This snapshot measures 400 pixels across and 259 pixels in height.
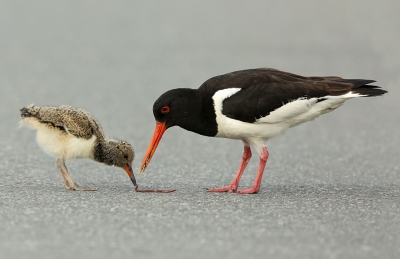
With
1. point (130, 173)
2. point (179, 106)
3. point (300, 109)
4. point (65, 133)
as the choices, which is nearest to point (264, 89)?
point (300, 109)

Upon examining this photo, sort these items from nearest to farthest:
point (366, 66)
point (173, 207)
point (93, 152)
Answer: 1. point (173, 207)
2. point (93, 152)
3. point (366, 66)

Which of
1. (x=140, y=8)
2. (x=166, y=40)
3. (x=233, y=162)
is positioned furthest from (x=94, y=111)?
(x=140, y=8)

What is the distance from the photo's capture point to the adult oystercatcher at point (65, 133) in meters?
8.83

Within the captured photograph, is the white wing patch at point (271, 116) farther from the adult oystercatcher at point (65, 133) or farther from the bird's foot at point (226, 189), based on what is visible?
the adult oystercatcher at point (65, 133)

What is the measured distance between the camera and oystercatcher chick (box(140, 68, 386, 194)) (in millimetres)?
8906

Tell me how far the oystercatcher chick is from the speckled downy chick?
69 cm

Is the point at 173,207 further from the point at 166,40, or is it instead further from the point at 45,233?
the point at 166,40

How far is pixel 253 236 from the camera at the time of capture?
6.56m

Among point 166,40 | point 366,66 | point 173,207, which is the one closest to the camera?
point 173,207

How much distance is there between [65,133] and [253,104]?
2.20 metres

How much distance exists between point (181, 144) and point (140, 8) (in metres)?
19.7

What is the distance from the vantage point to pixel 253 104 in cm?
891

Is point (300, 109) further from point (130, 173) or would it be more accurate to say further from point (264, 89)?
point (130, 173)

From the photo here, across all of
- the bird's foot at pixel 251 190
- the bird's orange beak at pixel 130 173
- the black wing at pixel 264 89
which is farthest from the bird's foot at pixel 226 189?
the bird's orange beak at pixel 130 173
